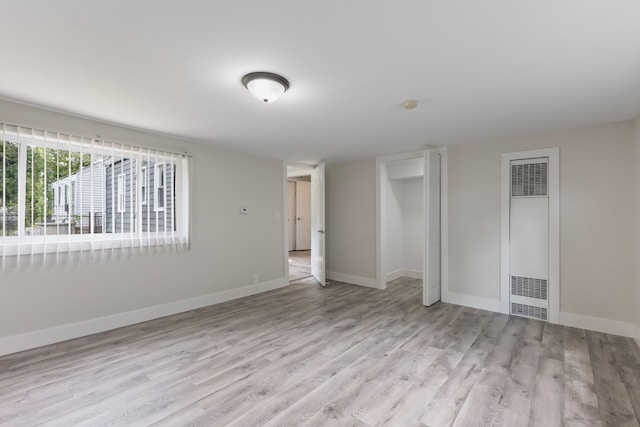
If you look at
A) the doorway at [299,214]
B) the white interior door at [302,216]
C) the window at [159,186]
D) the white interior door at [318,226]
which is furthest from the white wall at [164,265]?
the white interior door at [302,216]

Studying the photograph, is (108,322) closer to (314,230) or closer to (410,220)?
(314,230)

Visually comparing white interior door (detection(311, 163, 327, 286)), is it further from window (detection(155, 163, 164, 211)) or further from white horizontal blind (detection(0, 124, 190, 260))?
window (detection(155, 163, 164, 211))

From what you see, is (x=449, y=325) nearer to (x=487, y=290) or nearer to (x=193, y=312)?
(x=487, y=290)

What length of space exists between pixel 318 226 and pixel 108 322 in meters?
3.36

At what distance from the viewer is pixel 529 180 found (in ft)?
12.0

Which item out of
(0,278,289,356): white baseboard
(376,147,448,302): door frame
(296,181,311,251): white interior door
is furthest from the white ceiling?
(296,181,311,251): white interior door

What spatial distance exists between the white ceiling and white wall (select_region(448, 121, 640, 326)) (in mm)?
283

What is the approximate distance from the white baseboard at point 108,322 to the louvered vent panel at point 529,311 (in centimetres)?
362

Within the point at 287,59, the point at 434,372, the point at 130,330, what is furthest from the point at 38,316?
the point at 434,372

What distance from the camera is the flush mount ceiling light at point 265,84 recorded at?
2074 mm

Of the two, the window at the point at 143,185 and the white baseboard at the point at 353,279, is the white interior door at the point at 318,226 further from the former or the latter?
the window at the point at 143,185

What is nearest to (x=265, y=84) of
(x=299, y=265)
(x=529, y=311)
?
(x=529, y=311)

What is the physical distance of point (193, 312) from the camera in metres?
3.82

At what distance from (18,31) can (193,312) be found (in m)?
3.15
